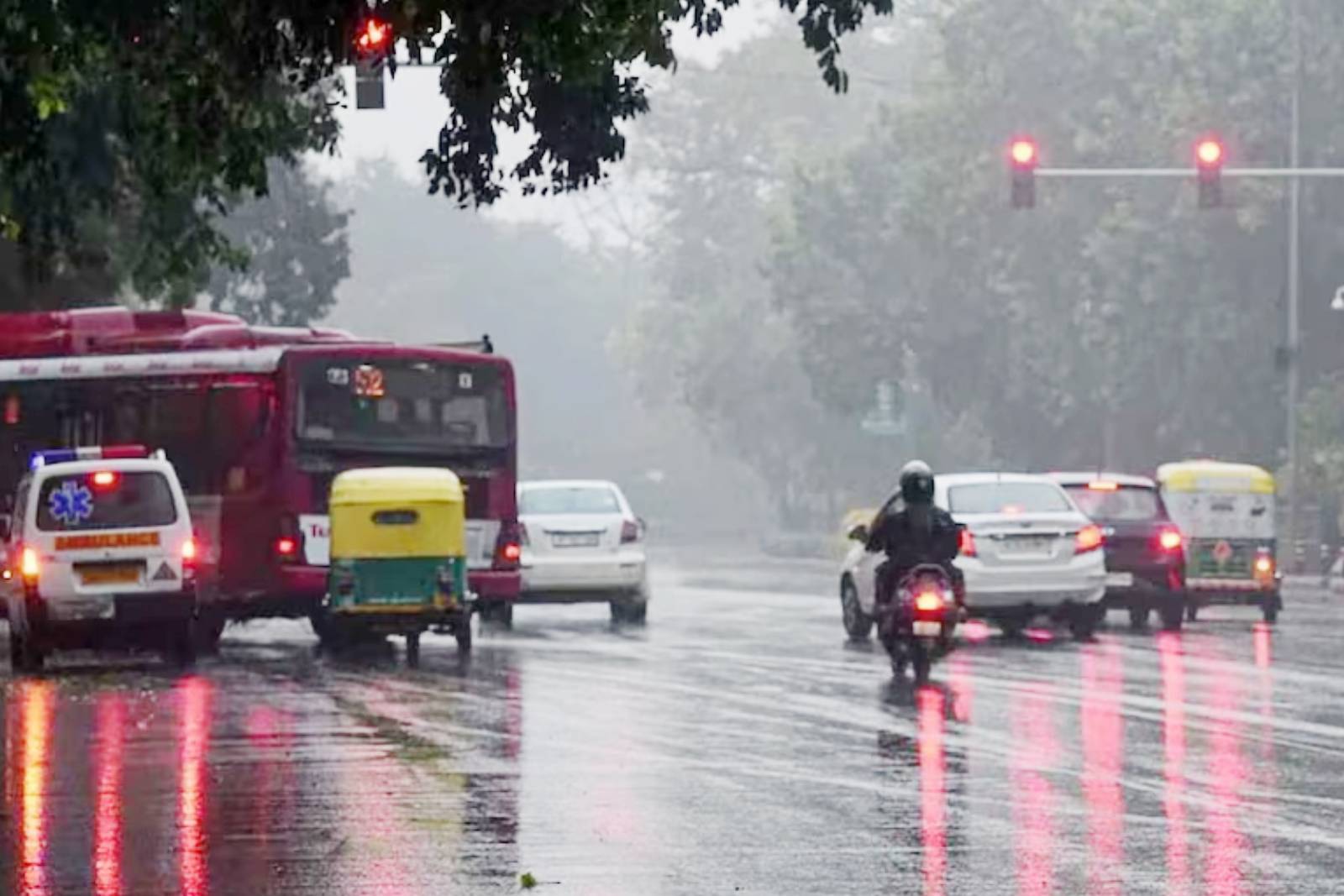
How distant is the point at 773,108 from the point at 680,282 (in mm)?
16473

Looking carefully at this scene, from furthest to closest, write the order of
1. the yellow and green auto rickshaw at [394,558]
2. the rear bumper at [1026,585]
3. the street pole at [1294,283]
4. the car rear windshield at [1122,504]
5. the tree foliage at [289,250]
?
the tree foliage at [289,250] → the street pole at [1294,283] → the car rear windshield at [1122,504] → the rear bumper at [1026,585] → the yellow and green auto rickshaw at [394,558]

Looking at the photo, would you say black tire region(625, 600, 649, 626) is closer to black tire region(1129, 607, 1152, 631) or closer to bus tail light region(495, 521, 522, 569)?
bus tail light region(495, 521, 522, 569)

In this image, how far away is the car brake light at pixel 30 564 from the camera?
31.5 metres

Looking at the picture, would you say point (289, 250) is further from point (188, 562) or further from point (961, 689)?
point (961, 689)

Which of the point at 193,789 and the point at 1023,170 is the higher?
the point at 1023,170

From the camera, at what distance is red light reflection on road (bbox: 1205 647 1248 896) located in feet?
46.6

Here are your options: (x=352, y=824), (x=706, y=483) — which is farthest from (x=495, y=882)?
(x=706, y=483)

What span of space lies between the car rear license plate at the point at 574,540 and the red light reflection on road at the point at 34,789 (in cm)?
1224

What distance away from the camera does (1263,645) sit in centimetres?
3525

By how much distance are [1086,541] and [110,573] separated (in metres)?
9.69

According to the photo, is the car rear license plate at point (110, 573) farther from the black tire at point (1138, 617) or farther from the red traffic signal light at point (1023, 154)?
the red traffic signal light at point (1023, 154)

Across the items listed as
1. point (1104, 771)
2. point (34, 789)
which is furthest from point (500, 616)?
point (34, 789)

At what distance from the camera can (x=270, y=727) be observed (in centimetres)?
2347

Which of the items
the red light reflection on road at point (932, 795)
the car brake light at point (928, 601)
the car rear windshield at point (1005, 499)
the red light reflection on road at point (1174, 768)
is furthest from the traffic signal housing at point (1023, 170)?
the red light reflection on road at point (932, 795)
